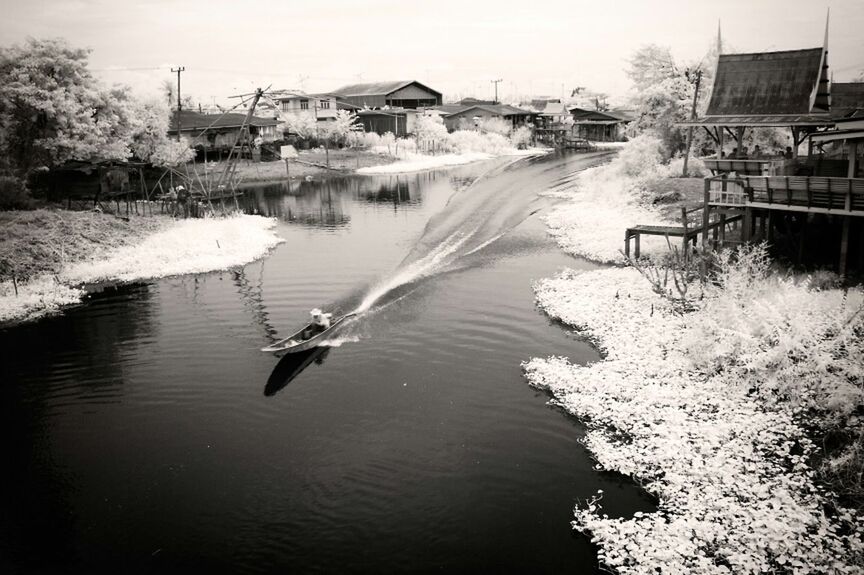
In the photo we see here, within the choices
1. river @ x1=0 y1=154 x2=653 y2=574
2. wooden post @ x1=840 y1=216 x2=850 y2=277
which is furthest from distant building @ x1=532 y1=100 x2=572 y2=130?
wooden post @ x1=840 y1=216 x2=850 y2=277

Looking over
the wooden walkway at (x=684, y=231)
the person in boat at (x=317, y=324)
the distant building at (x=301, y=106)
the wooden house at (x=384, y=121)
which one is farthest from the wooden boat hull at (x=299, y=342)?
the distant building at (x=301, y=106)

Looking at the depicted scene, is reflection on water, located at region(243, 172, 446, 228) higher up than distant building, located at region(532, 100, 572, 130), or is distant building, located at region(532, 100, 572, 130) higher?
distant building, located at region(532, 100, 572, 130)

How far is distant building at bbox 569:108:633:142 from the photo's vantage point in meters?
116

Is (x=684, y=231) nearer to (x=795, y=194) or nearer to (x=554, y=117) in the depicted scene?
(x=795, y=194)

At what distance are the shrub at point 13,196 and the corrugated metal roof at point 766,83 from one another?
40.6 metres

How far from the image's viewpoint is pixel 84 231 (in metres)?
35.2

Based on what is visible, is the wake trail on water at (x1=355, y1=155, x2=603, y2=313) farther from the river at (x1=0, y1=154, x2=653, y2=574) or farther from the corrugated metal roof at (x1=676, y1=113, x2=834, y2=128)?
the corrugated metal roof at (x1=676, y1=113, x2=834, y2=128)

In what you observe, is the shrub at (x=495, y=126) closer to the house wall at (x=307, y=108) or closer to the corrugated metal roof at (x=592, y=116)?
the corrugated metal roof at (x=592, y=116)

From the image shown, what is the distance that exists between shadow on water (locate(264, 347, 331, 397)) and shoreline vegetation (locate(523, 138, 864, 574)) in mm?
7375

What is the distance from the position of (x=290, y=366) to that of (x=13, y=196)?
2849 cm

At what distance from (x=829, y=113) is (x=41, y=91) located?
48.6m

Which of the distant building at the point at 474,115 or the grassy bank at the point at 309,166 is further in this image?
the distant building at the point at 474,115

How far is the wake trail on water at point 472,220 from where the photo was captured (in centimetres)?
3169

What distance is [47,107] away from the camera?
43281 mm
